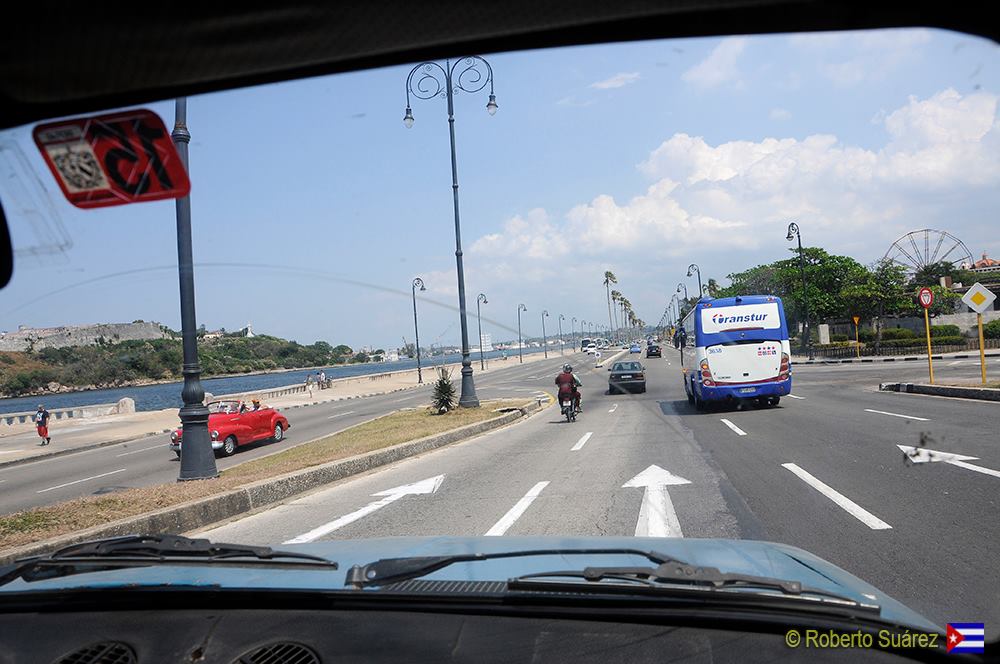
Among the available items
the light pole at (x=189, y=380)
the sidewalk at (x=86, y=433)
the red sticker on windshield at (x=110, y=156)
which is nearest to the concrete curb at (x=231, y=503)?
the light pole at (x=189, y=380)

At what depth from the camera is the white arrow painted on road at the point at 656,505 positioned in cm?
717

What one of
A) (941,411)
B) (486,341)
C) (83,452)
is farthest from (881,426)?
(83,452)

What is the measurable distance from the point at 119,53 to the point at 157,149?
0.36 metres

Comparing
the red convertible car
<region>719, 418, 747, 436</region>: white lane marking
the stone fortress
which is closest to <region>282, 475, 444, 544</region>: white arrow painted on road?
the stone fortress

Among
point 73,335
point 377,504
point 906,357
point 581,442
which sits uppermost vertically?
point 73,335

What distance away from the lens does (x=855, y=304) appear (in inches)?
1800

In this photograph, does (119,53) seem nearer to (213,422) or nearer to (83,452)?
Answer: (213,422)

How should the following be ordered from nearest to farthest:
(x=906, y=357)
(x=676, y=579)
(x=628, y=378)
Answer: (x=676, y=579), (x=628, y=378), (x=906, y=357)

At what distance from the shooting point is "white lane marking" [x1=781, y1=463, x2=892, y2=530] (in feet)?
22.8

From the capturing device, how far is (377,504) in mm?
9742

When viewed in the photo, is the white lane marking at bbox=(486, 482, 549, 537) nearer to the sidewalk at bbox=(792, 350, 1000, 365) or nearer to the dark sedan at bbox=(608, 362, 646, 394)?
the dark sedan at bbox=(608, 362, 646, 394)

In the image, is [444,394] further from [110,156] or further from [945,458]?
[110,156]

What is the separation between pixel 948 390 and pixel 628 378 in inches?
588

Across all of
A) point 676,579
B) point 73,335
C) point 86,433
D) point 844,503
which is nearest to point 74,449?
point 86,433
